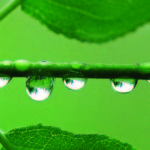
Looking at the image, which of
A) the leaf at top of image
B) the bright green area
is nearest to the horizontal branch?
the bright green area

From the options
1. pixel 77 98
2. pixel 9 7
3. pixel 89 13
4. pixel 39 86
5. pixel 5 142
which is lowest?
pixel 5 142

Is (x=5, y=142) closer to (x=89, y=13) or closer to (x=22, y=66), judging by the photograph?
(x=22, y=66)

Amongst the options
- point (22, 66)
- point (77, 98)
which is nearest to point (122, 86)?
point (22, 66)

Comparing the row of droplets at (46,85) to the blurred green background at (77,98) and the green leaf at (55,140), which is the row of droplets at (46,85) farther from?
the blurred green background at (77,98)

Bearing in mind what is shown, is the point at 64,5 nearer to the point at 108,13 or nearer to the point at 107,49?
the point at 108,13

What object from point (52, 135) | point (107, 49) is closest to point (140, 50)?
point (107, 49)

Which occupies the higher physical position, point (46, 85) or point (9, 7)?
point (9, 7)

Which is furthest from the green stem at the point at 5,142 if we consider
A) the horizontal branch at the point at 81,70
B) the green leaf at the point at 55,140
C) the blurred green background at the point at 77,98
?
the blurred green background at the point at 77,98
